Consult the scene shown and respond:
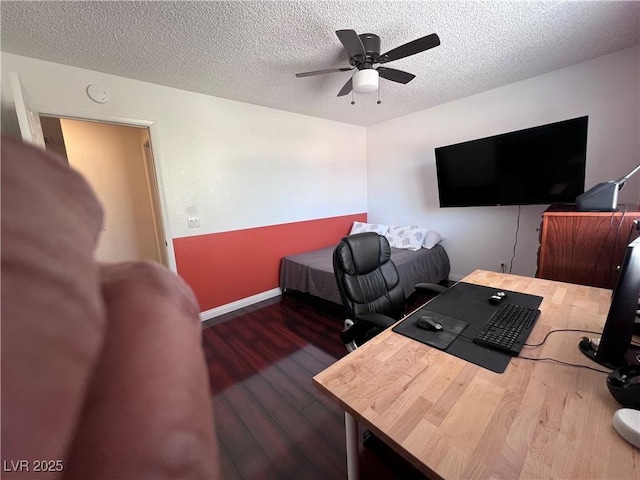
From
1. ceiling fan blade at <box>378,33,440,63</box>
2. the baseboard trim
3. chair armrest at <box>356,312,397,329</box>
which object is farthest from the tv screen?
the baseboard trim

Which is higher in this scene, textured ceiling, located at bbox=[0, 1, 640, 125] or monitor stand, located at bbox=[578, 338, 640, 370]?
textured ceiling, located at bbox=[0, 1, 640, 125]

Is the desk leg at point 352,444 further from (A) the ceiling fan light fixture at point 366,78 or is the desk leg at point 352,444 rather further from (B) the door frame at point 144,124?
(A) the ceiling fan light fixture at point 366,78

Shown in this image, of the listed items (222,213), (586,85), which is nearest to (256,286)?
(222,213)

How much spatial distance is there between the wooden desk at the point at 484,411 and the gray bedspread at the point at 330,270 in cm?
165

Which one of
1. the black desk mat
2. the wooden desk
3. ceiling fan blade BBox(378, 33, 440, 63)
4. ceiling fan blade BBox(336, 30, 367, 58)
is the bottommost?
the wooden desk

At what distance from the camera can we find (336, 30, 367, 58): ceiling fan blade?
4.83 feet

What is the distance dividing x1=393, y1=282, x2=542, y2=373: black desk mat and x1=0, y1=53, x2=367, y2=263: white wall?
91.2 inches

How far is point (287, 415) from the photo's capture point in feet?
4.99

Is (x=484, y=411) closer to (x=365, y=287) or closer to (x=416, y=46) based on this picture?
(x=365, y=287)

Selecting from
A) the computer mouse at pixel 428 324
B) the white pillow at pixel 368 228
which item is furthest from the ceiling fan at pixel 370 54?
the white pillow at pixel 368 228

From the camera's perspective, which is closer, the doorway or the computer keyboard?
the computer keyboard

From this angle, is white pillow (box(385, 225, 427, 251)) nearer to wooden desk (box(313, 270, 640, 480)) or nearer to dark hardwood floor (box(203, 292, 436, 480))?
dark hardwood floor (box(203, 292, 436, 480))

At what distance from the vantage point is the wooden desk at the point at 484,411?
1.83ft

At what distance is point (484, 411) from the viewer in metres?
0.68
